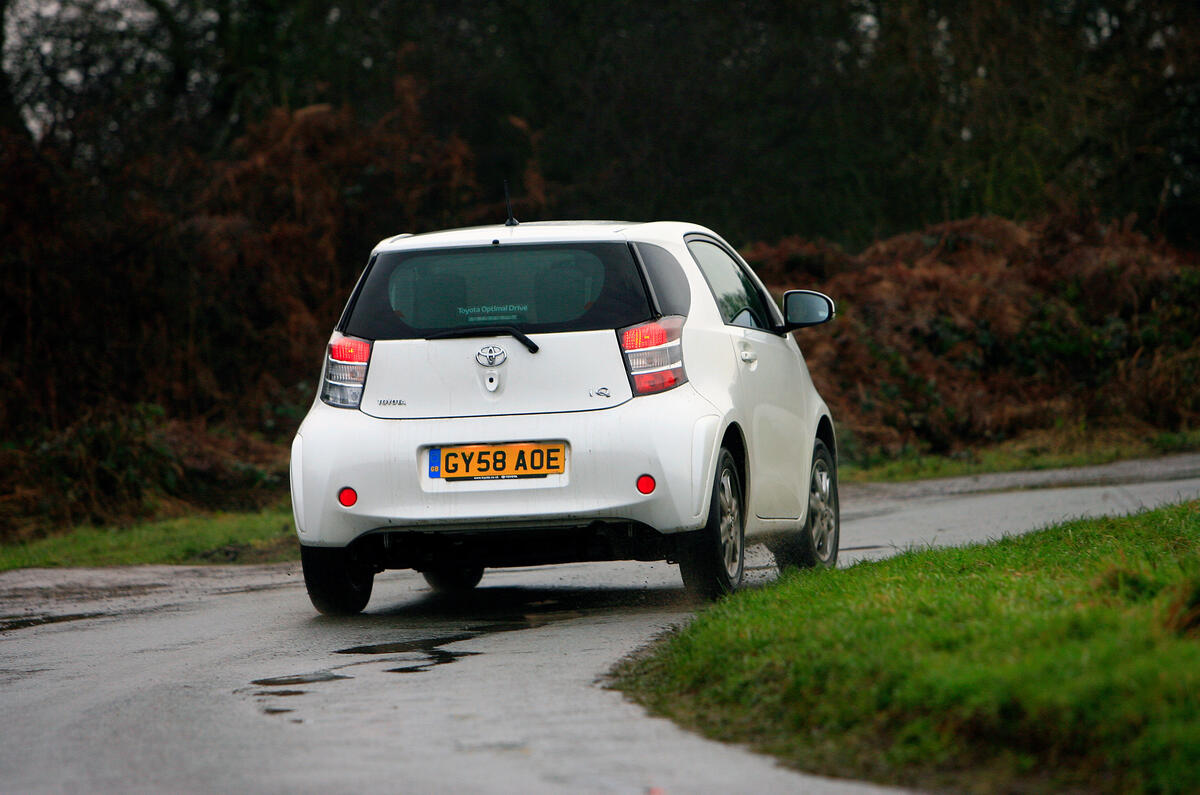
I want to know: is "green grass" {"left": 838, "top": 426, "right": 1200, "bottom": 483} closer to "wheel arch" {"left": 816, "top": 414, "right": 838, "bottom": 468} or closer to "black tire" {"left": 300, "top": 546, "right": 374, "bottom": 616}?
"wheel arch" {"left": 816, "top": 414, "right": 838, "bottom": 468}

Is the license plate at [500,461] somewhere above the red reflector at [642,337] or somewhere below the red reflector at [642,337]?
below

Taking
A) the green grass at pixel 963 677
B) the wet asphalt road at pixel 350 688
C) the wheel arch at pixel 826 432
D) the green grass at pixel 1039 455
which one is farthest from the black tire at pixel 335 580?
the green grass at pixel 1039 455

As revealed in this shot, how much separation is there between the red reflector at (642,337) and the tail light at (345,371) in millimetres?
1194

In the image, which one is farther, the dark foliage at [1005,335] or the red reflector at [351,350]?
the dark foliage at [1005,335]

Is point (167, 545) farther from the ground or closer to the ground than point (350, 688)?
closer to the ground

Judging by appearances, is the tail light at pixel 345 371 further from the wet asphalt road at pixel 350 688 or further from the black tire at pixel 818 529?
the black tire at pixel 818 529

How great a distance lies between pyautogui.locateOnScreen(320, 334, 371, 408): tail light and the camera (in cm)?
801

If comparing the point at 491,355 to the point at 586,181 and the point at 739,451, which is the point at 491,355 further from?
the point at 586,181

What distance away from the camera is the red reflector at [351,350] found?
803 cm

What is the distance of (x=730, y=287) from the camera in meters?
9.05

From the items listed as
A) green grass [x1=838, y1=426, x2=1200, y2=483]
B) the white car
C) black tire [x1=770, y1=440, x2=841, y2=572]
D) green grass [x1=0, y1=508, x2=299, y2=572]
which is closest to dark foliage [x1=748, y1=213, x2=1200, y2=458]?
green grass [x1=838, y1=426, x2=1200, y2=483]

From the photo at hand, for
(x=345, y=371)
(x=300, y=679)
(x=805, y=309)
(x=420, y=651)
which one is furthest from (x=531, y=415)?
(x=805, y=309)

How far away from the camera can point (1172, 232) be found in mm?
26438

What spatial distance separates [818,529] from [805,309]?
121 cm
